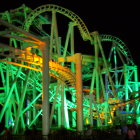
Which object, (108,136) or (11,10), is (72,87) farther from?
(11,10)

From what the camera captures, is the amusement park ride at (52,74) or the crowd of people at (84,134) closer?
the crowd of people at (84,134)

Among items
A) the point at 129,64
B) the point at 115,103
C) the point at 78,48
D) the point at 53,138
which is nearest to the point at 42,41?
the point at 53,138

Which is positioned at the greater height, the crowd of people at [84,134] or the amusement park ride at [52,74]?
the amusement park ride at [52,74]

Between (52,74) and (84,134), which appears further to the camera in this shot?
(52,74)

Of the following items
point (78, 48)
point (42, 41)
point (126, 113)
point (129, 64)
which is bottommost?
point (126, 113)

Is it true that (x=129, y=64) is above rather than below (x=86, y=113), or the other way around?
above

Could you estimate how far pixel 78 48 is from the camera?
48344 mm

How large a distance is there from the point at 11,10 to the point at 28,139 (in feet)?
48.0

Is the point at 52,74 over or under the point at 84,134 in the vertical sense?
over

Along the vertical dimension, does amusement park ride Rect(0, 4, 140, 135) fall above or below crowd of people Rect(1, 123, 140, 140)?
above

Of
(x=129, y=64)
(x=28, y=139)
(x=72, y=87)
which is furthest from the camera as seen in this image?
(x=129, y=64)

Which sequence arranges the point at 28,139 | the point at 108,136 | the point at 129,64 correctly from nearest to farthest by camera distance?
the point at 28,139
the point at 108,136
the point at 129,64

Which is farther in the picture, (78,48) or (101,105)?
(78,48)

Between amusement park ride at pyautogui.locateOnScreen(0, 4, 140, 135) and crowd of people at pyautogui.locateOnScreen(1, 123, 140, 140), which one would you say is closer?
crowd of people at pyautogui.locateOnScreen(1, 123, 140, 140)
